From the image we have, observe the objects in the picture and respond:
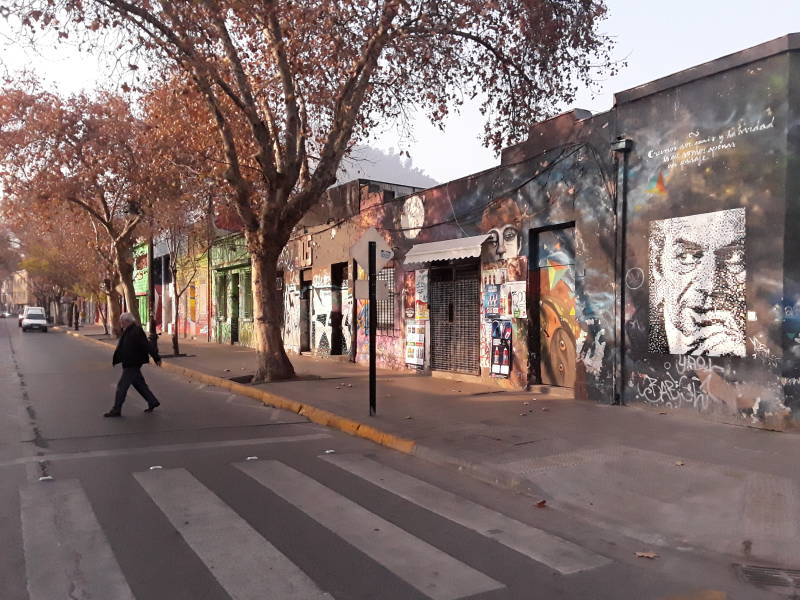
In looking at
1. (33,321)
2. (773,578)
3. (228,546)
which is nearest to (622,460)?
(773,578)

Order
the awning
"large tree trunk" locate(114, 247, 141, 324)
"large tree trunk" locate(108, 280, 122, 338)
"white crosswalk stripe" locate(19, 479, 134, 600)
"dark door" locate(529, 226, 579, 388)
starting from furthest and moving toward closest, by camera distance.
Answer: "large tree trunk" locate(108, 280, 122, 338) → "large tree trunk" locate(114, 247, 141, 324) → the awning → "dark door" locate(529, 226, 579, 388) → "white crosswalk stripe" locate(19, 479, 134, 600)

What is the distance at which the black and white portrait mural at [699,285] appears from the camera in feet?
27.2

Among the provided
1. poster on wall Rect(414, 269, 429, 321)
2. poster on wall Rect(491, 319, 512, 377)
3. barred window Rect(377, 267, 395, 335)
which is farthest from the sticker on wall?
barred window Rect(377, 267, 395, 335)

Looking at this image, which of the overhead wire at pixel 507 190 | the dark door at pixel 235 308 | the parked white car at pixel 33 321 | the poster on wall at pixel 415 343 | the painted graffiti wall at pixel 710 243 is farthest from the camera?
the parked white car at pixel 33 321

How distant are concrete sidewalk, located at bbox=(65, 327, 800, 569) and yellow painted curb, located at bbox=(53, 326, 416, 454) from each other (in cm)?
11

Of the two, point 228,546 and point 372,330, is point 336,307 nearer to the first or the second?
point 372,330

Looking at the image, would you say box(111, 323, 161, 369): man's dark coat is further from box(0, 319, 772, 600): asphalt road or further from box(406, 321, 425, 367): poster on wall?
Answer: box(406, 321, 425, 367): poster on wall

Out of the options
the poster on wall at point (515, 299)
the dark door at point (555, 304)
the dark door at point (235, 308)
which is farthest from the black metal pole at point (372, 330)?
the dark door at point (235, 308)

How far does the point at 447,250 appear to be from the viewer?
43.1 ft

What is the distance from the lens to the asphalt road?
378 cm

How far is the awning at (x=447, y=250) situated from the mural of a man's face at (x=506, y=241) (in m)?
0.19

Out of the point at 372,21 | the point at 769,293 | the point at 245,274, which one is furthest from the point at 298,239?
the point at 769,293

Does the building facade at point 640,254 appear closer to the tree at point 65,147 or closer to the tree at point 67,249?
the tree at point 65,147

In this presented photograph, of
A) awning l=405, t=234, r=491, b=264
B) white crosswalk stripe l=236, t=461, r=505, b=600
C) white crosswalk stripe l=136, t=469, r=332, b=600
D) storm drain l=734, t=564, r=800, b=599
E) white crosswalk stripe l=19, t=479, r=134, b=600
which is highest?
awning l=405, t=234, r=491, b=264
